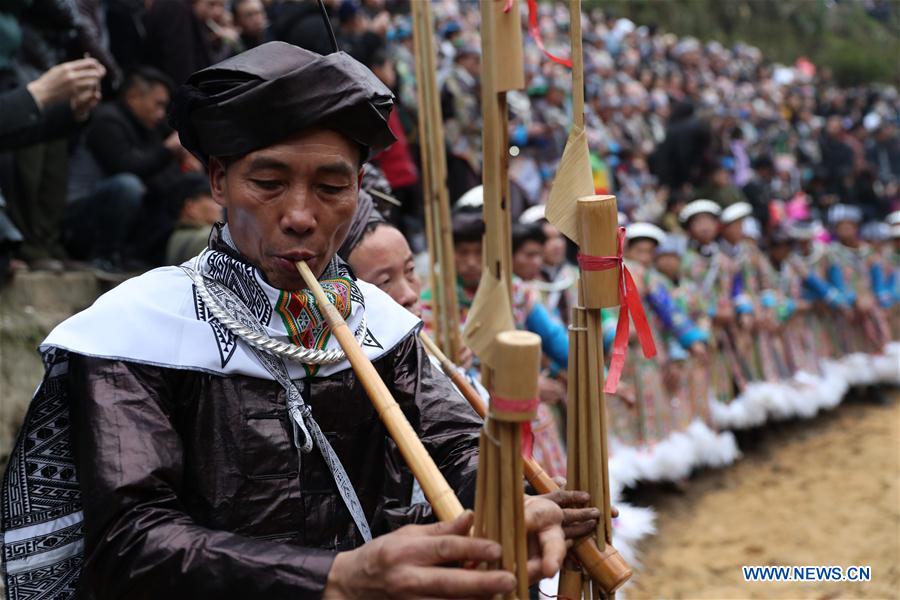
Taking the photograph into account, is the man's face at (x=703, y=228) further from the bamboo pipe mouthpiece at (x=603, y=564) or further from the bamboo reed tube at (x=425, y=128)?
the bamboo pipe mouthpiece at (x=603, y=564)

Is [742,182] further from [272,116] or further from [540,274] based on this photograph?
[272,116]

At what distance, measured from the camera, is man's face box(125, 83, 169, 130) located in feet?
15.4

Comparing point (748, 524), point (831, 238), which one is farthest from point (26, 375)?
point (831, 238)

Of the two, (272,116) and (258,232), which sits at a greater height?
(272,116)

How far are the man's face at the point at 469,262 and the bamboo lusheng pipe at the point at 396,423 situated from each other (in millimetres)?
2329

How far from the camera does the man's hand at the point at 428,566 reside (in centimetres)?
114

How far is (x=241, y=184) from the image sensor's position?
1469 millimetres

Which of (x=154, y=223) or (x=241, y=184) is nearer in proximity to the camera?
(x=241, y=184)

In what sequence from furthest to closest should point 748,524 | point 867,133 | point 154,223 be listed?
point 867,133, point 748,524, point 154,223

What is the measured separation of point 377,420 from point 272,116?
590mm

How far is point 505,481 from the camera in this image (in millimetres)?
1219

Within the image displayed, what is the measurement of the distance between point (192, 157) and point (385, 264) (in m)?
2.65

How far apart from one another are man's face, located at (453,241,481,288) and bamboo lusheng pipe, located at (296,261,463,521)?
7.64 feet

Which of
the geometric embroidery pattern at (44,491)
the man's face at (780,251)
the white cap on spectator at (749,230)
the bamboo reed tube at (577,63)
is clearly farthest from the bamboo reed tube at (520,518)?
the man's face at (780,251)
